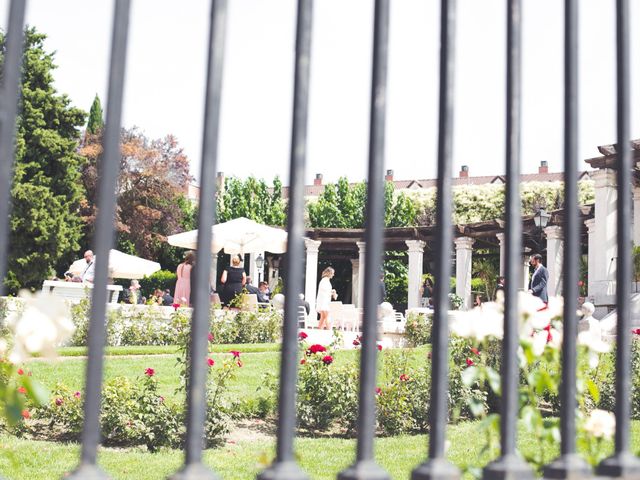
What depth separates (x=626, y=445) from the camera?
1352 mm

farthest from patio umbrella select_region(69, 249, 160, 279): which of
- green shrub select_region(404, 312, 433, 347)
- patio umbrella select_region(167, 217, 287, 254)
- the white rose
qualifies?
the white rose

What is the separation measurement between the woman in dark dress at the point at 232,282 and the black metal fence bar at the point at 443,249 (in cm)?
1378

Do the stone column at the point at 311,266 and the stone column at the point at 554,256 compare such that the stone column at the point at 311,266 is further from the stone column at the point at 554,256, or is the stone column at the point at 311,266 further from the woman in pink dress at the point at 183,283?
the woman in pink dress at the point at 183,283

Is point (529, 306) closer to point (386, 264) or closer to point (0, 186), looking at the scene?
point (0, 186)

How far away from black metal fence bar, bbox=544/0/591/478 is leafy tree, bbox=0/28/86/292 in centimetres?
2638

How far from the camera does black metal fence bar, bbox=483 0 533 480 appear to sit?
1.26 meters

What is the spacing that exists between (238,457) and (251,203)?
37.7m

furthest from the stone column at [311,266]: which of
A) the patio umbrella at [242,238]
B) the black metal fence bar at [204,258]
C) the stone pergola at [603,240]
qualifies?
the black metal fence bar at [204,258]

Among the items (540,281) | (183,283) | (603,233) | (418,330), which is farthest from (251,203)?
(540,281)

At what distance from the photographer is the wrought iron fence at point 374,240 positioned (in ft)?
3.52

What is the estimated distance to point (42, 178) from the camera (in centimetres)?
2780

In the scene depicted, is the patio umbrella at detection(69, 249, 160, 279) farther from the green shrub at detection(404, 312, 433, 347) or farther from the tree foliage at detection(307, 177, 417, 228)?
the tree foliage at detection(307, 177, 417, 228)

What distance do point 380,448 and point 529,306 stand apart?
4.56m

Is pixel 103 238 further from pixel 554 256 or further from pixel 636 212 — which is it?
pixel 554 256
